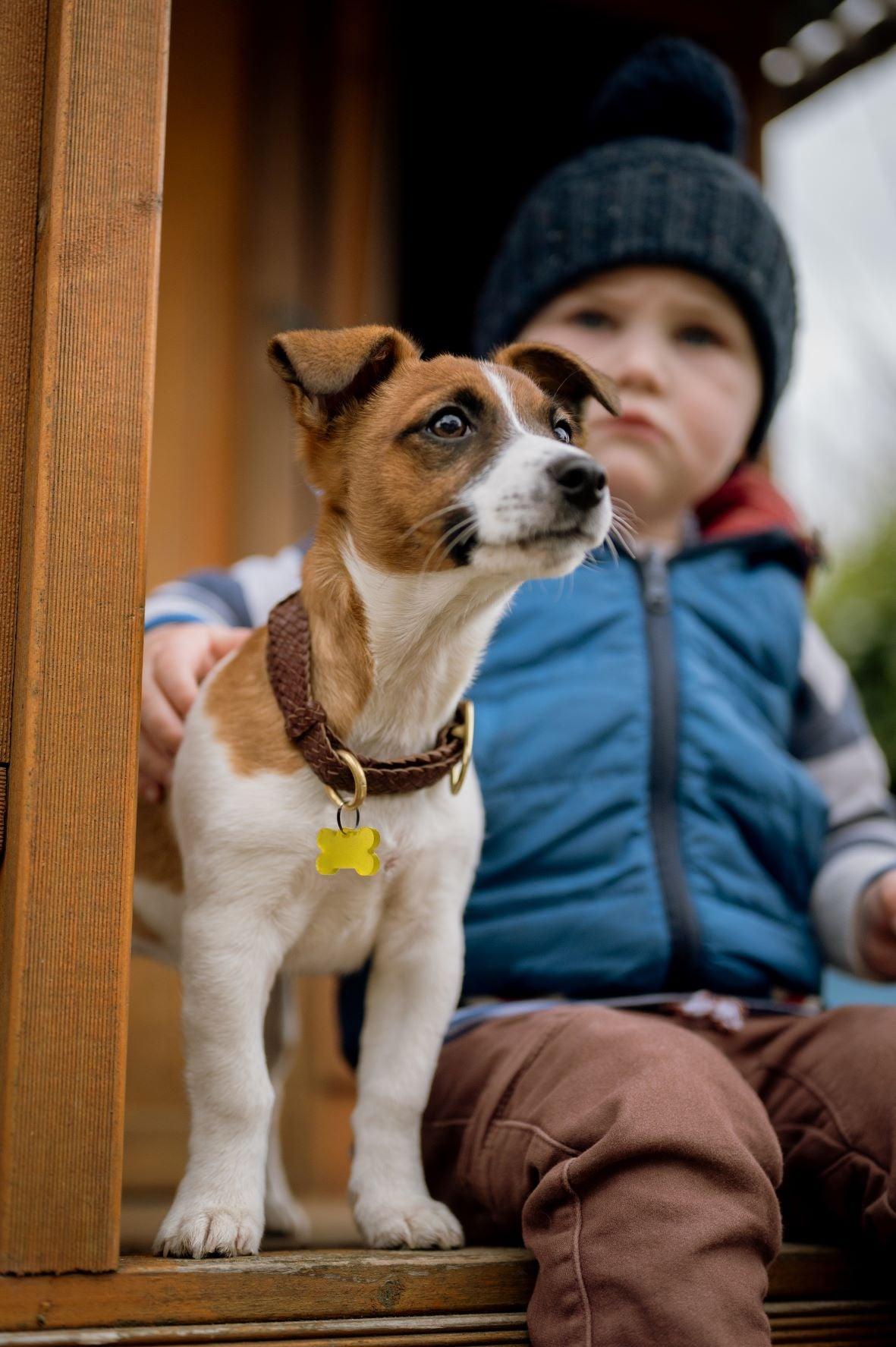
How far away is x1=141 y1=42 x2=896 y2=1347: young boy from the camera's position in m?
1.32

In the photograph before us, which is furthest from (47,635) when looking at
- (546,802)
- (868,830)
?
(868,830)

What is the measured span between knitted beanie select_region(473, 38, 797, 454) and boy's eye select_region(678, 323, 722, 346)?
88 millimetres

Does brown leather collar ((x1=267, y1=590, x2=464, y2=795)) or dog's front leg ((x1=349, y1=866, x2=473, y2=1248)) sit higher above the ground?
brown leather collar ((x1=267, y1=590, x2=464, y2=795))

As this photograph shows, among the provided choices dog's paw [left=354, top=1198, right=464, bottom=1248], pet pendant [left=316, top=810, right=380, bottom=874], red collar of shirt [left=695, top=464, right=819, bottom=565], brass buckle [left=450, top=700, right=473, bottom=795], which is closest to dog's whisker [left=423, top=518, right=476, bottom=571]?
brass buckle [left=450, top=700, right=473, bottom=795]

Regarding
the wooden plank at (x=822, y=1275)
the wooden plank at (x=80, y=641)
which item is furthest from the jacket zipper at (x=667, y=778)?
the wooden plank at (x=80, y=641)

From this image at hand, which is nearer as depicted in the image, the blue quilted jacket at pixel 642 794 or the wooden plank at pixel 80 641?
the wooden plank at pixel 80 641

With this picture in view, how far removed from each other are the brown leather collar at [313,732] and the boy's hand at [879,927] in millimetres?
790

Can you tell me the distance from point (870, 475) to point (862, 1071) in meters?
3.47

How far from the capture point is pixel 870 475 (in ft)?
15.5

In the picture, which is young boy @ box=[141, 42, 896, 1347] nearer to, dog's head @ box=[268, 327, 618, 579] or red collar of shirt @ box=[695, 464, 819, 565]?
red collar of shirt @ box=[695, 464, 819, 565]

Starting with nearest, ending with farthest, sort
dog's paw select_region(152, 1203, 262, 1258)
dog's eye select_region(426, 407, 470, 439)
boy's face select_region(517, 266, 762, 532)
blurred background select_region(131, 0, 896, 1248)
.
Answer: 1. dog's paw select_region(152, 1203, 262, 1258)
2. dog's eye select_region(426, 407, 470, 439)
3. boy's face select_region(517, 266, 762, 532)
4. blurred background select_region(131, 0, 896, 1248)

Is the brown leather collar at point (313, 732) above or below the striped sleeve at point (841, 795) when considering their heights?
above

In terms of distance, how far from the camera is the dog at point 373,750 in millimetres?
1433

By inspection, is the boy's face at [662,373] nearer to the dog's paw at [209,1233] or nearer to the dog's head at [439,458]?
the dog's head at [439,458]
